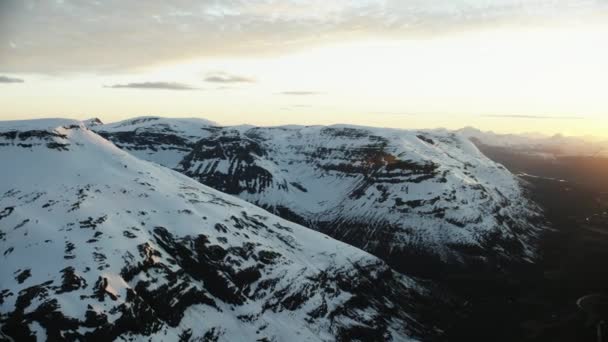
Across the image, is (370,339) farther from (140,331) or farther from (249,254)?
(140,331)

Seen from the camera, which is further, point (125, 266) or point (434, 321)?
point (434, 321)

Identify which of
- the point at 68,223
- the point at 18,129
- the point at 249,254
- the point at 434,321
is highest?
the point at 18,129

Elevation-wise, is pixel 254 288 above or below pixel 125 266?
below

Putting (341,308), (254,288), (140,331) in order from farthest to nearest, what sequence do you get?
(341,308) → (254,288) → (140,331)

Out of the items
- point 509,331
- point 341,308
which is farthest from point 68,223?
point 509,331

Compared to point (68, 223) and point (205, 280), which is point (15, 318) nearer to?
point (68, 223)

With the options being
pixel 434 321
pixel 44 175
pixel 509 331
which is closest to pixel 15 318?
pixel 44 175

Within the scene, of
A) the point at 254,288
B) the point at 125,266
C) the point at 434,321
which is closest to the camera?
the point at 125,266
